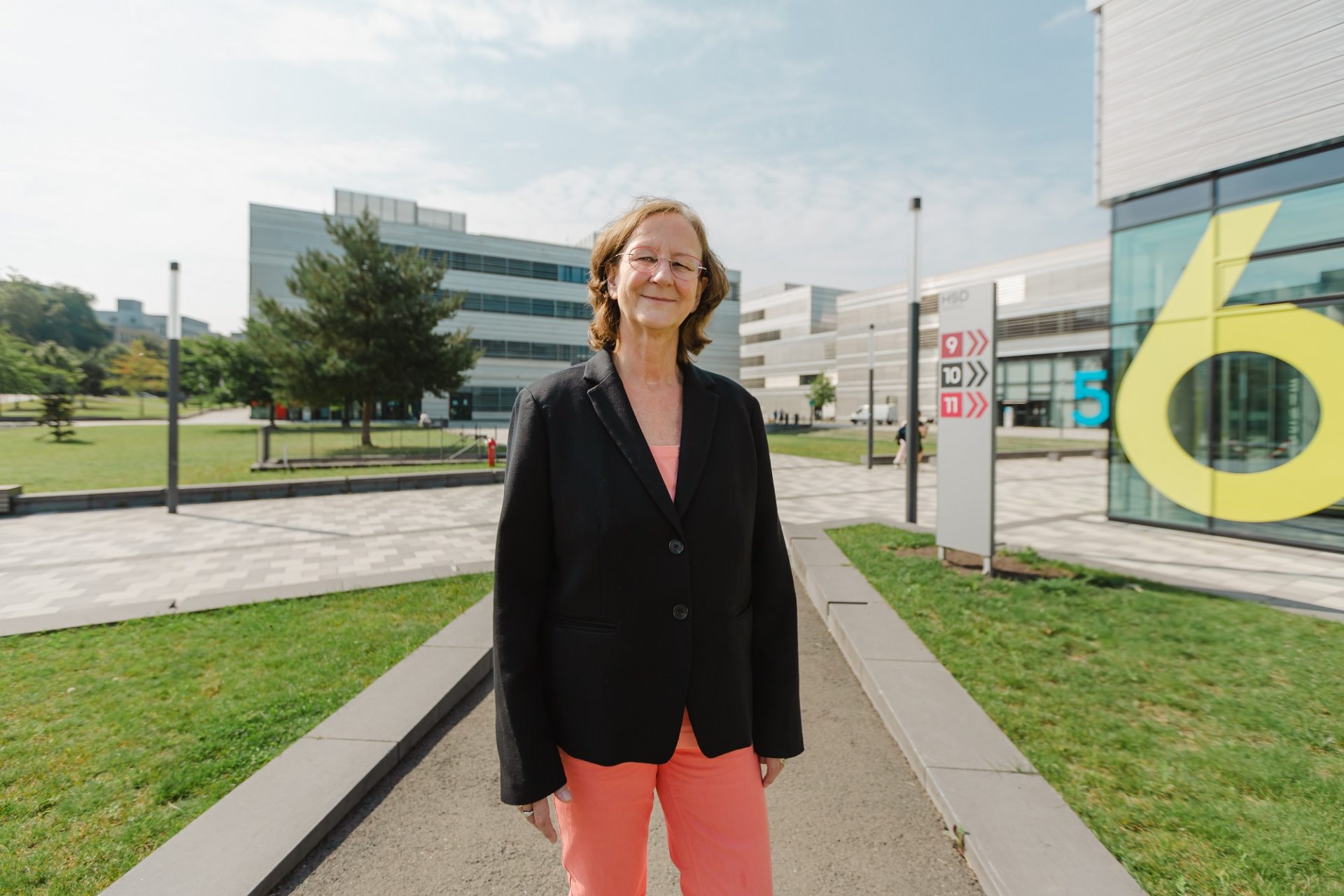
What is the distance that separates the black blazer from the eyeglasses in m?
0.30

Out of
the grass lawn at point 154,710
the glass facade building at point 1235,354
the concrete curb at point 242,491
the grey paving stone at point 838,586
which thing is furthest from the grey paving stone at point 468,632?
the glass facade building at point 1235,354

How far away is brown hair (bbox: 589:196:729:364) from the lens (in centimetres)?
176

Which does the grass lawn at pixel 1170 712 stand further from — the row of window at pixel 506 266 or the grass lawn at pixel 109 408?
the row of window at pixel 506 266

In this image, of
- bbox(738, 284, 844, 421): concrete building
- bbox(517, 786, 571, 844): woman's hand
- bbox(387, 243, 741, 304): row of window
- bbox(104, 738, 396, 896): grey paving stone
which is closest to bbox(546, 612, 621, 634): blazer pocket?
bbox(517, 786, 571, 844): woman's hand

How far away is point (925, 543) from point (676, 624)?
8.05 metres

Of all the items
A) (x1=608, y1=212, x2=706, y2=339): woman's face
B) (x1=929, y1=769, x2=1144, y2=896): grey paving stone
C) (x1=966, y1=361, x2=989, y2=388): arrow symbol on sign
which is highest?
(x1=966, y1=361, x2=989, y2=388): arrow symbol on sign

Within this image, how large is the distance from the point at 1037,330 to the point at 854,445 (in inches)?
1026

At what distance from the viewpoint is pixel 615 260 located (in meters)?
1.80

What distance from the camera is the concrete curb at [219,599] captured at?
5426 mm

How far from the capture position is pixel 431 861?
106 inches

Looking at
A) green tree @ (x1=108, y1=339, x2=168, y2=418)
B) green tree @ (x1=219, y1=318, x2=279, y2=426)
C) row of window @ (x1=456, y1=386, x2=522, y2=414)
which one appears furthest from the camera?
green tree @ (x1=108, y1=339, x2=168, y2=418)

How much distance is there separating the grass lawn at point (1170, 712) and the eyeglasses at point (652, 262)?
2732mm

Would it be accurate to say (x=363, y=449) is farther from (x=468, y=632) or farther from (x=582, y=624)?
(x=582, y=624)

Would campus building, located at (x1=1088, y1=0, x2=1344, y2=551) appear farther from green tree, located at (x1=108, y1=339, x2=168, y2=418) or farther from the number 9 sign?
green tree, located at (x1=108, y1=339, x2=168, y2=418)
